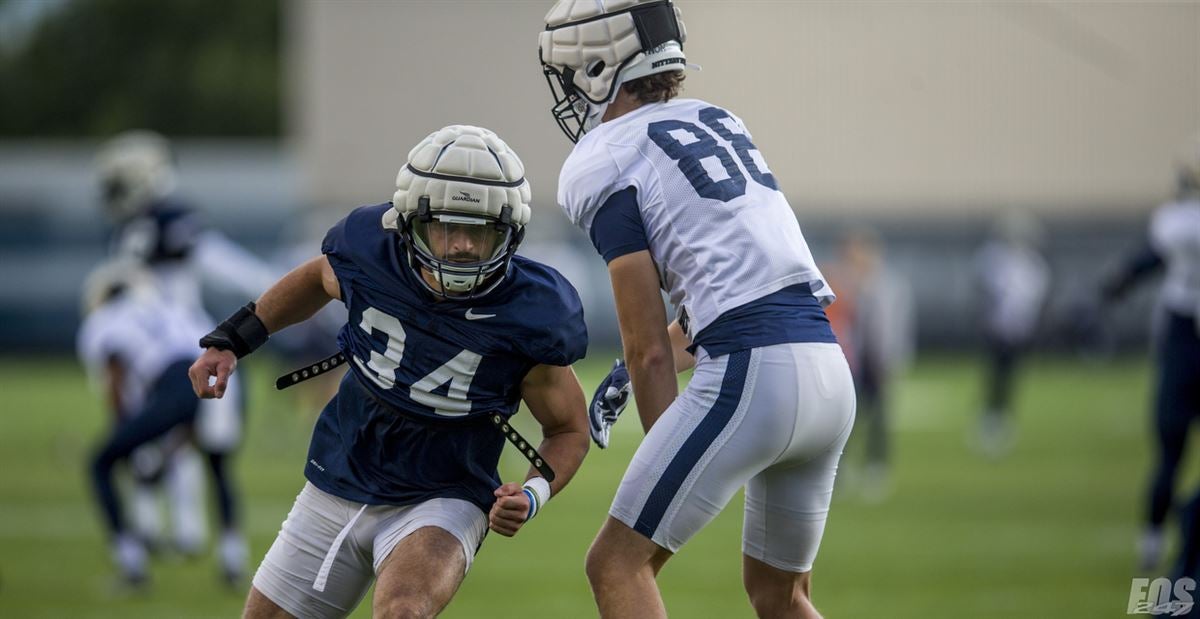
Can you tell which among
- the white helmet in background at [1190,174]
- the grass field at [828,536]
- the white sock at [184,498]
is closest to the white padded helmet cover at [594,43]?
the grass field at [828,536]

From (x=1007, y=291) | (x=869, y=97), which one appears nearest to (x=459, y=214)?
(x=1007, y=291)

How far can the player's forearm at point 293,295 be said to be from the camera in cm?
446

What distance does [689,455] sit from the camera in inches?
158

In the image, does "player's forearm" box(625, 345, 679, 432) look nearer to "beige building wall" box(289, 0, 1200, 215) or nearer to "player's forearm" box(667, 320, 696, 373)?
"player's forearm" box(667, 320, 696, 373)

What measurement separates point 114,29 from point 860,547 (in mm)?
41402

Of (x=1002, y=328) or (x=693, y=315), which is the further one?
(x=1002, y=328)

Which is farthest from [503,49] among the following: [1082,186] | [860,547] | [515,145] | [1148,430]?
[860,547]

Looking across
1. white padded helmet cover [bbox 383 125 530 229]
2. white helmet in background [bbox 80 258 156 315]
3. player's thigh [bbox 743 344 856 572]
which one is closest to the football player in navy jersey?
white padded helmet cover [bbox 383 125 530 229]

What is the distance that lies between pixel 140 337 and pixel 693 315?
500cm

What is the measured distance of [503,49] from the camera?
27750 millimetres

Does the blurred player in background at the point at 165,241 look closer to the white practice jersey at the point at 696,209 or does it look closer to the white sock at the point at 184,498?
the white sock at the point at 184,498

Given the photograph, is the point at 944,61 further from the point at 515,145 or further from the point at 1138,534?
the point at 1138,534

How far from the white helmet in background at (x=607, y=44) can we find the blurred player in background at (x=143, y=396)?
169 inches

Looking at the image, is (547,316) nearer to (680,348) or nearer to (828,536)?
(680,348)
